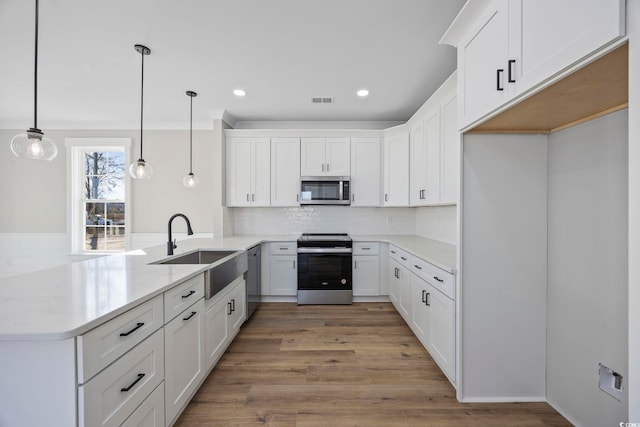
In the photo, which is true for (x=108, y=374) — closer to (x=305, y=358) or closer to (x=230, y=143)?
(x=305, y=358)

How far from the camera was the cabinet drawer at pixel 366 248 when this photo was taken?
12.7 feet

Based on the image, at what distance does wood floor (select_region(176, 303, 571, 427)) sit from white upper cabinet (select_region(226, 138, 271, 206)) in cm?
182

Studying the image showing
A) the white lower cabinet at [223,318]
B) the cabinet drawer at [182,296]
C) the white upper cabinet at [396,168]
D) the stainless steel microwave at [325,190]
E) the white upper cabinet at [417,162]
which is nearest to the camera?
the cabinet drawer at [182,296]

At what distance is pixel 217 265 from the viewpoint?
223 centimetres

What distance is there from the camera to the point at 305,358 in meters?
2.45

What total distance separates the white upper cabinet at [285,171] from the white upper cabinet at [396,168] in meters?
1.28

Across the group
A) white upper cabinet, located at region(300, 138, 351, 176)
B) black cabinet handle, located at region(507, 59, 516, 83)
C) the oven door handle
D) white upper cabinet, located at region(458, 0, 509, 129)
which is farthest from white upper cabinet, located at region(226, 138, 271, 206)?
black cabinet handle, located at region(507, 59, 516, 83)

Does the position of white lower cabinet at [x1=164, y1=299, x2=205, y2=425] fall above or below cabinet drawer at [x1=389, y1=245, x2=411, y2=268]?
below

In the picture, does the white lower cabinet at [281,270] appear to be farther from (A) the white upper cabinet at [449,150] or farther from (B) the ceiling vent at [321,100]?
(A) the white upper cabinet at [449,150]

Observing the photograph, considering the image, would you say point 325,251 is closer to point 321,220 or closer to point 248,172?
point 321,220

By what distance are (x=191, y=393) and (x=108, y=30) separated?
8.92ft

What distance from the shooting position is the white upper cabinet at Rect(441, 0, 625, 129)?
3.03ft

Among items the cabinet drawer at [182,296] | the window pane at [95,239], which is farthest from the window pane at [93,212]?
the cabinet drawer at [182,296]

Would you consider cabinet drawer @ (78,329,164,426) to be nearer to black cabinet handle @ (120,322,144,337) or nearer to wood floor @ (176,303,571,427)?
black cabinet handle @ (120,322,144,337)
